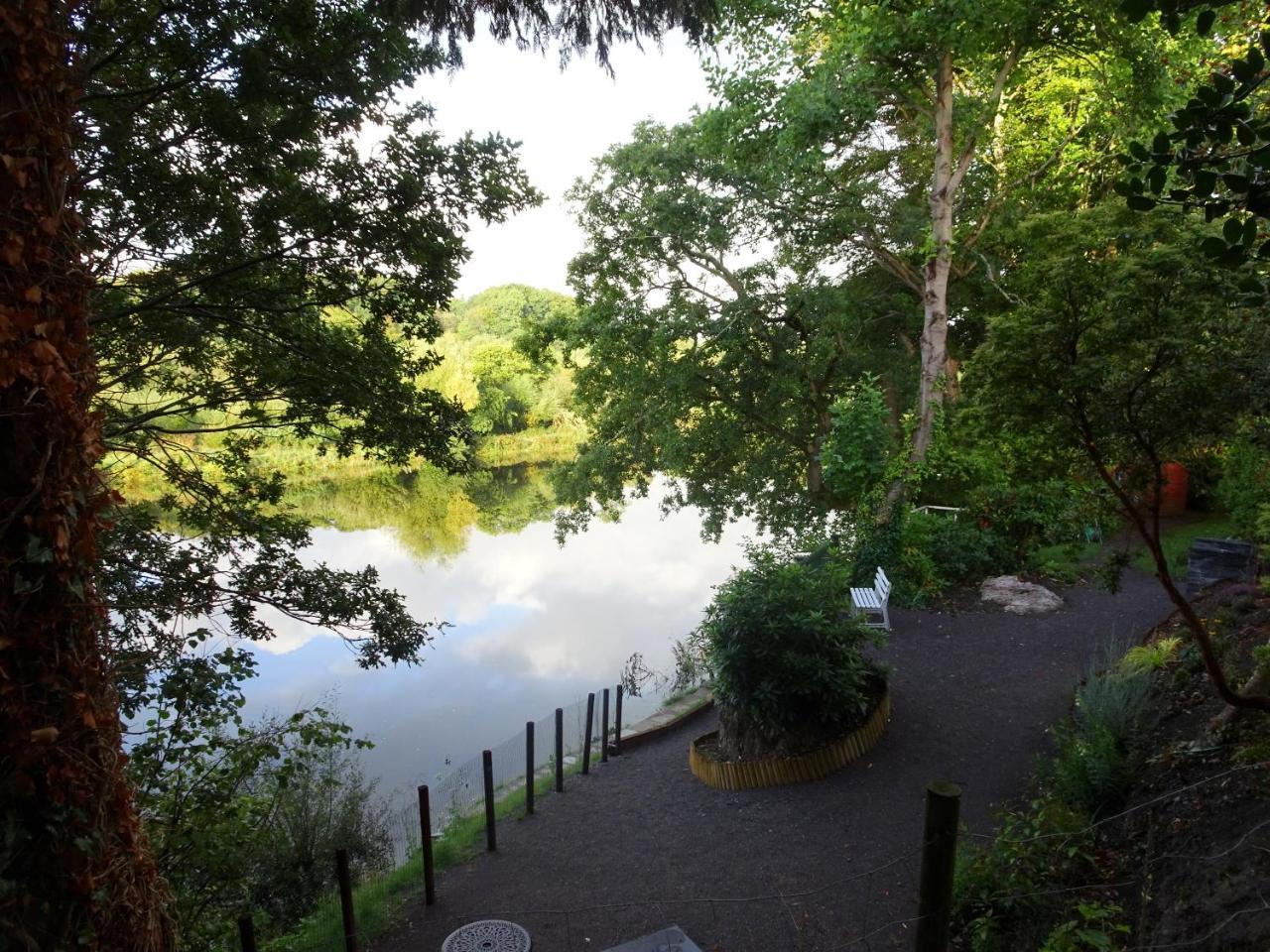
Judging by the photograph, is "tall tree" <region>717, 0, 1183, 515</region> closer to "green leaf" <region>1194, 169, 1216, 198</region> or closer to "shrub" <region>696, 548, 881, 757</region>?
"shrub" <region>696, 548, 881, 757</region>

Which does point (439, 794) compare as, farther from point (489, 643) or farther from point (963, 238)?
point (963, 238)

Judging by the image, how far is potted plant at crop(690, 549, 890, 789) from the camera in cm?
657

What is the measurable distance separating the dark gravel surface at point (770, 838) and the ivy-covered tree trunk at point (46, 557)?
2.71 meters

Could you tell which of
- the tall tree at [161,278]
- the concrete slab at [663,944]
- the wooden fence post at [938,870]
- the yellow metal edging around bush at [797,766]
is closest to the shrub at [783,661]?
the yellow metal edging around bush at [797,766]

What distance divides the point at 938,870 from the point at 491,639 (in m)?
14.2

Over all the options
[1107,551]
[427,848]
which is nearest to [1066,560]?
[1107,551]

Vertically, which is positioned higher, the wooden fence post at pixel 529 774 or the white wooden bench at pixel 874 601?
the white wooden bench at pixel 874 601

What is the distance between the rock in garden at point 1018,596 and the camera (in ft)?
32.8

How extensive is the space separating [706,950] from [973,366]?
3942 millimetres

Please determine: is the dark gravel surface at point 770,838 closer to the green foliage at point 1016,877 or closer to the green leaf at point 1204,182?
the green foliage at point 1016,877

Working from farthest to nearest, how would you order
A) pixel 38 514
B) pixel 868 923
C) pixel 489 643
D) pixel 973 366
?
pixel 489 643, pixel 973 366, pixel 868 923, pixel 38 514

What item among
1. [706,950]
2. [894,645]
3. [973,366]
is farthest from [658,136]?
[706,950]

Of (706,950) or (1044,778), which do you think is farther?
(1044,778)

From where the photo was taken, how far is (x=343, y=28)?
14.0 ft
